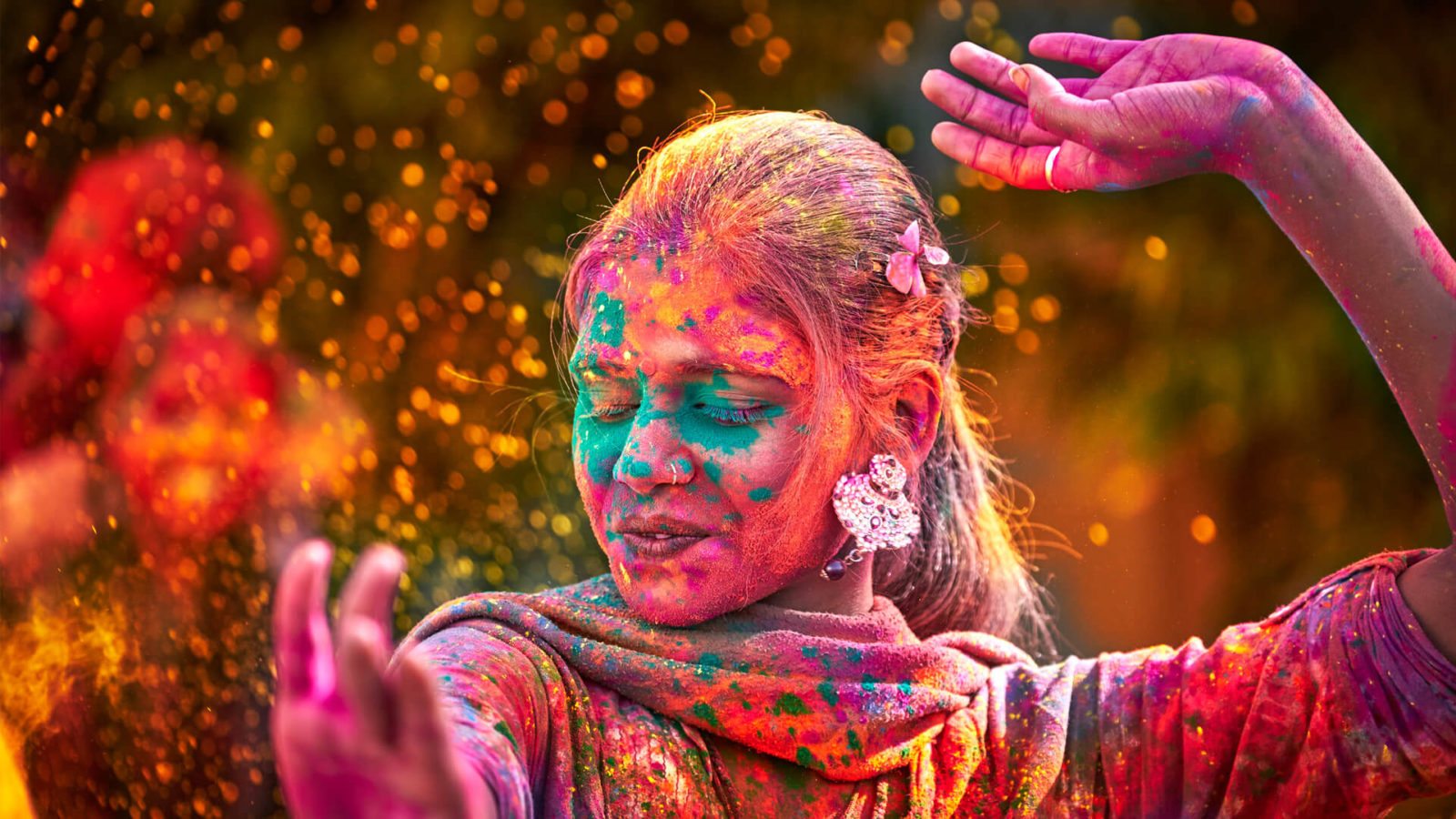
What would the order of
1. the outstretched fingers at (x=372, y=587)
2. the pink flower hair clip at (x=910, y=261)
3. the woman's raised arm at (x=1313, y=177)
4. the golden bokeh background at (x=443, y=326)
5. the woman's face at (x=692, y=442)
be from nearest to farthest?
the outstretched fingers at (x=372, y=587)
the woman's raised arm at (x=1313, y=177)
the woman's face at (x=692, y=442)
the pink flower hair clip at (x=910, y=261)
the golden bokeh background at (x=443, y=326)

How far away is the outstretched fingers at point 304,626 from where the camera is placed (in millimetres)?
861

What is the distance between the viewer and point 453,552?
239cm

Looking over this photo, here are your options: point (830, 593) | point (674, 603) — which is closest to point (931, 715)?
point (830, 593)

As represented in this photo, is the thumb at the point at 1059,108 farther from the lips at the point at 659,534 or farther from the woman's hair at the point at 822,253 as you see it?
the lips at the point at 659,534

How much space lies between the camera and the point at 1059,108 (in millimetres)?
1359

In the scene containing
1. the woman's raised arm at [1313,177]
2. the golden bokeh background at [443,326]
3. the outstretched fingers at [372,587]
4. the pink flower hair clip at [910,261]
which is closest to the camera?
the outstretched fingers at [372,587]

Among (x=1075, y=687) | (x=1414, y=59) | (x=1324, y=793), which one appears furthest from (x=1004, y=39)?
(x=1324, y=793)

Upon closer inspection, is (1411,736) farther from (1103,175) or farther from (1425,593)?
(1103,175)

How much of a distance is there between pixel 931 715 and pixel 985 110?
0.64 metres

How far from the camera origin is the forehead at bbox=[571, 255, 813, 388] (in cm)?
139

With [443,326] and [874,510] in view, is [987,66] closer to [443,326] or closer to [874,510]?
[874,510]

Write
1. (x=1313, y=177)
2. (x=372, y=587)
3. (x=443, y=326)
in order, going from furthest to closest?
1. (x=443, y=326)
2. (x=1313, y=177)
3. (x=372, y=587)

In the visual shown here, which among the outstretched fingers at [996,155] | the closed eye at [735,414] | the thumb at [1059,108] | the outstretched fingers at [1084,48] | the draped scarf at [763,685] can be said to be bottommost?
the draped scarf at [763,685]

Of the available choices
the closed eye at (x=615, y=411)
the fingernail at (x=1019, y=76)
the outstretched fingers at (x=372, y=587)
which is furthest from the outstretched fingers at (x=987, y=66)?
the outstretched fingers at (x=372, y=587)
